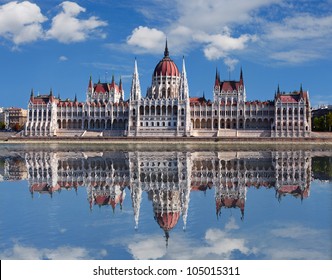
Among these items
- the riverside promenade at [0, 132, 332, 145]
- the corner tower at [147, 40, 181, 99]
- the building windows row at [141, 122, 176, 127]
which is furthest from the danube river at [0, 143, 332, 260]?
the corner tower at [147, 40, 181, 99]

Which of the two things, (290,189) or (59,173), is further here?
(59,173)

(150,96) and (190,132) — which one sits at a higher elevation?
(150,96)

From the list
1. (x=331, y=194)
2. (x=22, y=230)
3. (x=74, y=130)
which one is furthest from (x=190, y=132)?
(x=22, y=230)

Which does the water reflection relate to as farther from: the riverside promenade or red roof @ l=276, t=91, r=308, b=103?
red roof @ l=276, t=91, r=308, b=103

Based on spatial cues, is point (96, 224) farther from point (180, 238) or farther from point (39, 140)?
point (39, 140)

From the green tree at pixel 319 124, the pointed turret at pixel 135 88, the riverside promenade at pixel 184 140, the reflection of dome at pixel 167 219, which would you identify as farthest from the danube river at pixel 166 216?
the green tree at pixel 319 124

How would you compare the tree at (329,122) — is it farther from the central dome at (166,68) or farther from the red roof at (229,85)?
the central dome at (166,68)
